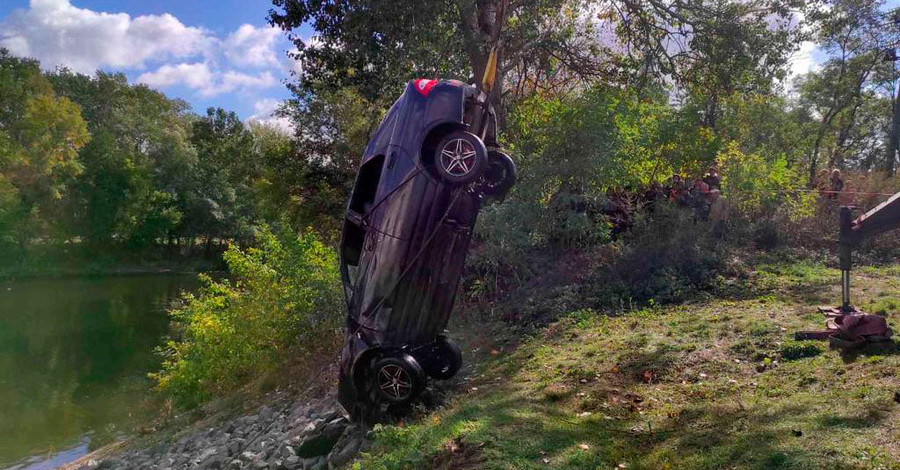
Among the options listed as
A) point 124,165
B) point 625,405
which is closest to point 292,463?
point 625,405

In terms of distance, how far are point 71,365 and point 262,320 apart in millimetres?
15277

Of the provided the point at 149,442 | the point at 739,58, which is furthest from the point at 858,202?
the point at 149,442

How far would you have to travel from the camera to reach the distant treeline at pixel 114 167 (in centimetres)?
4075


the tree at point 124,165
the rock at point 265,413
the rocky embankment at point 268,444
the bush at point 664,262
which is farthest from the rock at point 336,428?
the tree at point 124,165

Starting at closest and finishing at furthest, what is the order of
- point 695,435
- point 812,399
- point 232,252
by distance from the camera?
1. point 695,435
2. point 812,399
3. point 232,252

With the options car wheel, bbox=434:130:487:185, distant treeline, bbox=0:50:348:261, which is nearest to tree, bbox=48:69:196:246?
distant treeline, bbox=0:50:348:261

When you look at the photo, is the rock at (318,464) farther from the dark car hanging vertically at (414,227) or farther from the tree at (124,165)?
the tree at (124,165)

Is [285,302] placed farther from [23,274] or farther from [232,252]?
[23,274]

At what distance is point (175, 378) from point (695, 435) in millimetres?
13232

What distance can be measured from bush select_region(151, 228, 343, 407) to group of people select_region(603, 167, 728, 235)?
228 inches

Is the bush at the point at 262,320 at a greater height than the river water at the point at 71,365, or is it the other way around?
the bush at the point at 262,320

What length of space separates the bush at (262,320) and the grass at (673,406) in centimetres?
391

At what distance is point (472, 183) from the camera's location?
5840 millimetres

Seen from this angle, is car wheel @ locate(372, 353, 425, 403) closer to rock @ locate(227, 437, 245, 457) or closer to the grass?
the grass
